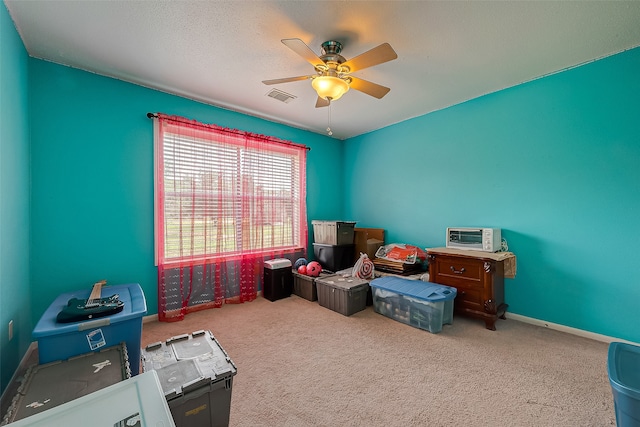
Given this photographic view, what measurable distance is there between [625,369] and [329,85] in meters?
2.29

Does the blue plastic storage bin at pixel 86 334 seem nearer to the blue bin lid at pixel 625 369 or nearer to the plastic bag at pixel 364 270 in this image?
the plastic bag at pixel 364 270

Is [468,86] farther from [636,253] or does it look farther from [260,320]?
[260,320]

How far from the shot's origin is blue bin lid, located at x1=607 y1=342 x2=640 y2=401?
1.00 meters

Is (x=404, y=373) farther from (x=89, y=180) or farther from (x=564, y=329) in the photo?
(x=89, y=180)

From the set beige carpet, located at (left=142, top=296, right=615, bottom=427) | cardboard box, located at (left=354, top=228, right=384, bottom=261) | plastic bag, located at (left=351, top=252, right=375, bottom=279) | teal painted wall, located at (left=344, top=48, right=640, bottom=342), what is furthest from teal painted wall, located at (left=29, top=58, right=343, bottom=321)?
teal painted wall, located at (left=344, top=48, right=640, bottom=342)

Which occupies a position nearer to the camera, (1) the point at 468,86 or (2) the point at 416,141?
(1) the point at 468,86

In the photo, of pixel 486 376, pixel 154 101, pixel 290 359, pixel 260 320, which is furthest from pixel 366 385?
pixel 154 101

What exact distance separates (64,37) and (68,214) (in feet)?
4.86

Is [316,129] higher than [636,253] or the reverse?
higher

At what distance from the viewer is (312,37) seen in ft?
6.48

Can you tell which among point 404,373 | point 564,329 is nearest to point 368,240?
point 404,373

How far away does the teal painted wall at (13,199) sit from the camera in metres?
1.59

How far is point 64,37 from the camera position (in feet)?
6.47

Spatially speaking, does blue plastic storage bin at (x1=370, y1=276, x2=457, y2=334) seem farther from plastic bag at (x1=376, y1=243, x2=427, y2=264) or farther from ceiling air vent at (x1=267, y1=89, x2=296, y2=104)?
ceiling air vent at (x1=267, y1=89, x2=296, y2=104)
